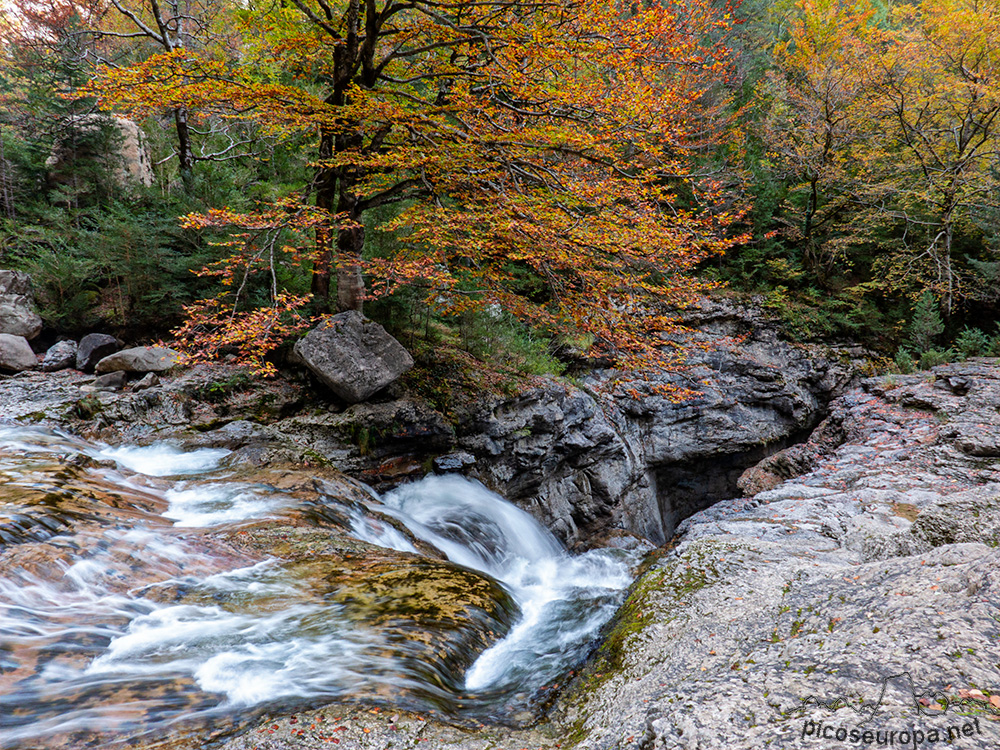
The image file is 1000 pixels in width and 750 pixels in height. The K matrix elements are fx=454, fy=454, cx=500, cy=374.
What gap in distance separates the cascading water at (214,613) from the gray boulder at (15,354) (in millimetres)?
3181

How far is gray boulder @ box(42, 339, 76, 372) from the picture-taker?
8375 millimetres

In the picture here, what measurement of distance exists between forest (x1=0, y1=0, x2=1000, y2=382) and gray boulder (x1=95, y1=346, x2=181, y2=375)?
0.69 metres

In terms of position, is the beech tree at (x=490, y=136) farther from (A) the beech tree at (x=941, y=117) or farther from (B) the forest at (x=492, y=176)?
(A) the beech tree at (x=941, y=117)

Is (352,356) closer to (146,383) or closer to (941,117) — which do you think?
(146,383)

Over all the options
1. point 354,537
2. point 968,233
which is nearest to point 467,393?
point 354,537

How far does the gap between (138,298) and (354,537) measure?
748 centimetres

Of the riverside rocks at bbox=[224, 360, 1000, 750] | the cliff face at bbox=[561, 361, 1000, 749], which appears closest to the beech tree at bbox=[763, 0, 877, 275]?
the cliff face at bbox=[561, 361, 1000, 749]

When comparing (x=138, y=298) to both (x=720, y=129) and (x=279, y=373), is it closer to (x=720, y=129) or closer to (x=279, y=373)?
(x=279, y=373)

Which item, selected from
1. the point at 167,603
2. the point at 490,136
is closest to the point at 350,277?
the point at 490,136

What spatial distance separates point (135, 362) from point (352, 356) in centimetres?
384

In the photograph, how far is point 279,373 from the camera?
8414 millimetres

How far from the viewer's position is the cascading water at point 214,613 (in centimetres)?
272

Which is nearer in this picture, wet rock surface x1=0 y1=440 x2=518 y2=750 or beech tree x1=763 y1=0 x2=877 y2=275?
wet rock surface x1=0 y1=440 x2=518 y2=750

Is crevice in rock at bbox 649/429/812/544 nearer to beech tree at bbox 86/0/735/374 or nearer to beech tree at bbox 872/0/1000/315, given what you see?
beech tree at bbox 86/0/735/374
